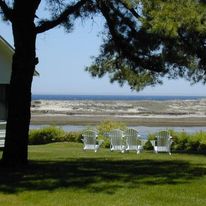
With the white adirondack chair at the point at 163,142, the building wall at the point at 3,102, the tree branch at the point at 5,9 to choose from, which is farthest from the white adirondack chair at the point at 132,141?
the tree branch at the point at 5,9

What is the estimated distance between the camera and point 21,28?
47.1ft

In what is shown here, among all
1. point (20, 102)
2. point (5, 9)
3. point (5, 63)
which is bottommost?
point (20, 102)

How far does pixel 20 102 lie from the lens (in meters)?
14.1

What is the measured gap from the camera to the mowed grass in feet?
32.4

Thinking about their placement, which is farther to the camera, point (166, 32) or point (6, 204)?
point (166, 32)

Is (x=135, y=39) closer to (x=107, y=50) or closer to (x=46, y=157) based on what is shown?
(x=107, y=50)

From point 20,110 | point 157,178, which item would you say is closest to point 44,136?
point 20,110

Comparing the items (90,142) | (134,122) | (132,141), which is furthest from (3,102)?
(134,122)

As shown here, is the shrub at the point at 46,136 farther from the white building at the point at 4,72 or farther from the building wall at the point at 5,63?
the building wall at the point at 5,63

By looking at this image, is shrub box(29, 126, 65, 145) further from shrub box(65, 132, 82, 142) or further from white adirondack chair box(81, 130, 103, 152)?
white adirondack chair box(81, 130, 103, 152)

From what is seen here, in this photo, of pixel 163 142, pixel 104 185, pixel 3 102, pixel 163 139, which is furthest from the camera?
pixel 3 102

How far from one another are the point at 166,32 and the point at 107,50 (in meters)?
4.78

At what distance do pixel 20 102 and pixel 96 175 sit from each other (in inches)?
109

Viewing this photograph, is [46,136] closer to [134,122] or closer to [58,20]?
[58,20]
